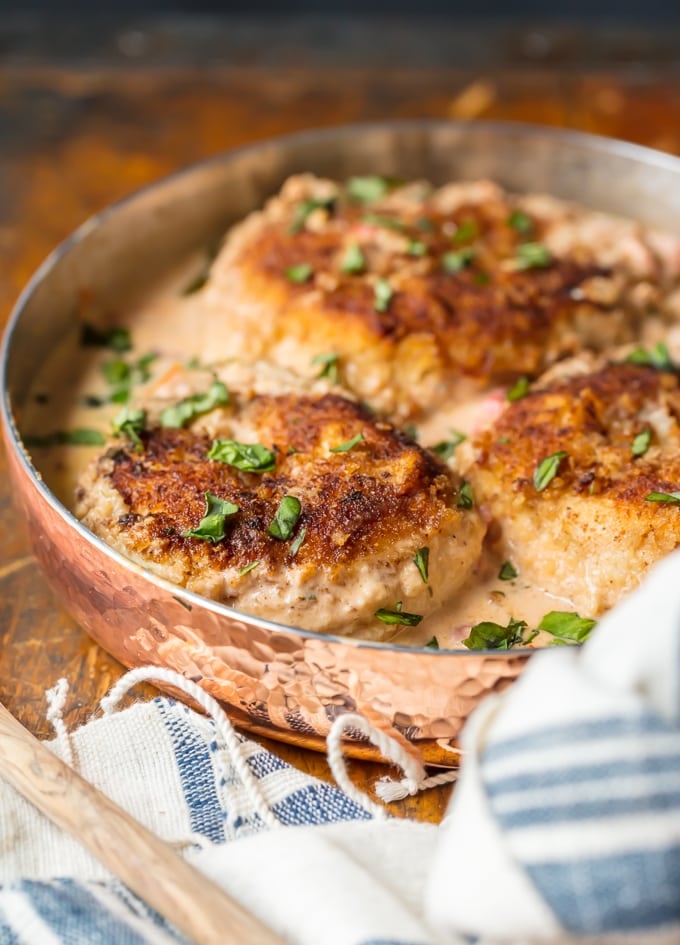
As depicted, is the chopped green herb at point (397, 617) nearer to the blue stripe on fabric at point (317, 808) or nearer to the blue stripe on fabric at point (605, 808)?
the blue stripe on fabric at point (317, 808)

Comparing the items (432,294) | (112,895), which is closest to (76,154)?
(432,294)

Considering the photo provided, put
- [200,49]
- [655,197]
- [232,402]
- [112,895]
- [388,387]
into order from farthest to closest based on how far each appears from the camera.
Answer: [200,49] → [655,197] → [388,387] → [232,402] → [112,895]

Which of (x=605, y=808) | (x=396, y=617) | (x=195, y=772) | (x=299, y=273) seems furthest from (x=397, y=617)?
(x=299, y=273)

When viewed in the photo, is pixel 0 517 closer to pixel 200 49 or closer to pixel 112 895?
pixel 112 895

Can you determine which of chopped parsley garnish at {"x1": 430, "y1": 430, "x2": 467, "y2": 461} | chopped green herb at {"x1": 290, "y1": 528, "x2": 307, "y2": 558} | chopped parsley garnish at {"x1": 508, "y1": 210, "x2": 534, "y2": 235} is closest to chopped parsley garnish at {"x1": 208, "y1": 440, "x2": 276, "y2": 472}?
chopped green herb at {"x1": 290, "y1": 528, "x2": 307, "y2": 558}

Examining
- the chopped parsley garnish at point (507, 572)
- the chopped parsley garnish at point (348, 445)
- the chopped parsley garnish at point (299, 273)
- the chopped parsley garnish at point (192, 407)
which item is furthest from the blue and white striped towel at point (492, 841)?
the chopped parsley garnish at point (299, 273)

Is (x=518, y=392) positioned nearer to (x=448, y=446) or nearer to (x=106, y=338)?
(x=448, y=446)
